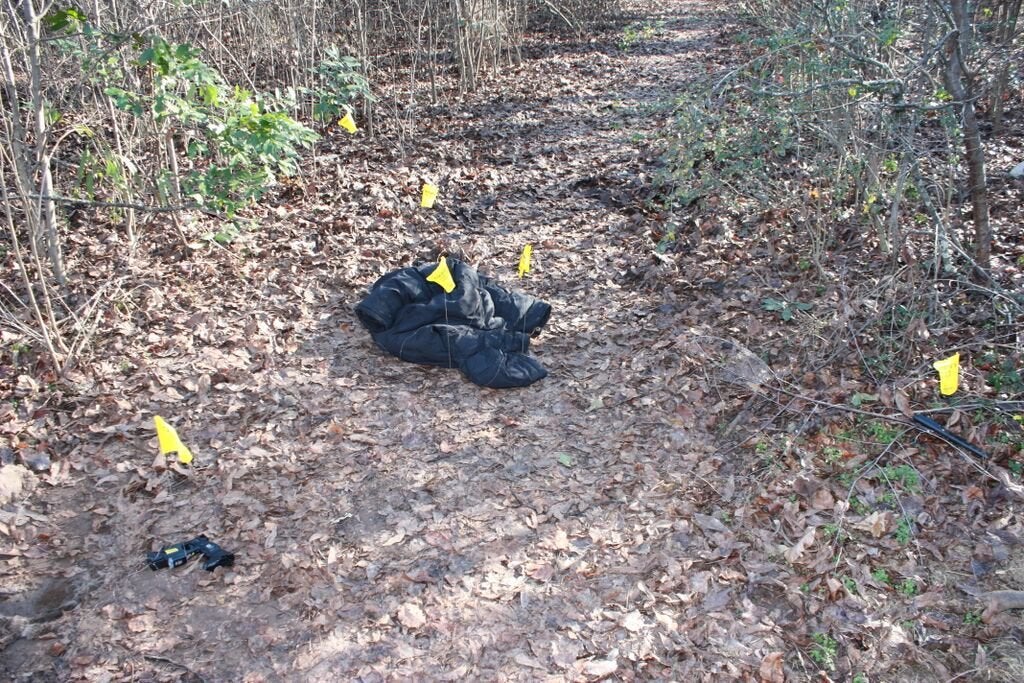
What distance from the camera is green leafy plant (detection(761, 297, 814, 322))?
4.43 meters

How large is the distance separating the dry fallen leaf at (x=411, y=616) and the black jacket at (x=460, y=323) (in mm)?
1575

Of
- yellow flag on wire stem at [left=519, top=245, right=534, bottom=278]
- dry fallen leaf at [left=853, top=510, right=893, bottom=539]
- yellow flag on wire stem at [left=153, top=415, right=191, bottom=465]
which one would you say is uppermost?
yellow flag on wire stem at [left=519, top=245, right=534, bottom=278]

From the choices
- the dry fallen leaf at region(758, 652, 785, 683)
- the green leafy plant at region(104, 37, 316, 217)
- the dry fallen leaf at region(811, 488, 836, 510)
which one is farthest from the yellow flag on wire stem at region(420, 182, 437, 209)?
the dry fallen leaf at region(758, 652, 785, 683)

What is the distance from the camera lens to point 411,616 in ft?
9.77

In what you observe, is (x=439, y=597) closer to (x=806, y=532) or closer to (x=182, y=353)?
(x=806, y=532)

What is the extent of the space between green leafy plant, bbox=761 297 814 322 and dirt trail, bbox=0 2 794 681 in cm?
59

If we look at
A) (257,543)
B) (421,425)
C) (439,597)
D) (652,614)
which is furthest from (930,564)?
(257,543)

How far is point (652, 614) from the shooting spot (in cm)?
296

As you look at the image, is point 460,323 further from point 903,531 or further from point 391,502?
point 903,531

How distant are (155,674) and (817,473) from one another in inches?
116

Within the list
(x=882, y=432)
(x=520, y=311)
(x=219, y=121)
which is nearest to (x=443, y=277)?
(x=520, y=311)

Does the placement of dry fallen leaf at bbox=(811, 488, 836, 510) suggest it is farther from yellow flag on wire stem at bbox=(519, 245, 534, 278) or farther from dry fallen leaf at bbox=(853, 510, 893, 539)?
yellow flag on wire stem at bbox=(519, 245, 534, 278)

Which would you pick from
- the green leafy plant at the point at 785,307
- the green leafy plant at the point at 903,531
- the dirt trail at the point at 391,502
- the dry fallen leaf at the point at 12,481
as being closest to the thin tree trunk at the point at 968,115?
the green leafy plant at the point at 785,307

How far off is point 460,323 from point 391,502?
138cm
